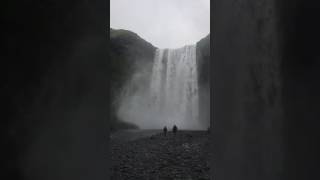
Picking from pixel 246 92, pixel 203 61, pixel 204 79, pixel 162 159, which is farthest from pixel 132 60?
pixel 246 92

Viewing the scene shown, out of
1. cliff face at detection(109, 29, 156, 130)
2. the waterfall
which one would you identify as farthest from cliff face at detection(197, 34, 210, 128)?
cliff face at detection(109, 29, 156, 130)

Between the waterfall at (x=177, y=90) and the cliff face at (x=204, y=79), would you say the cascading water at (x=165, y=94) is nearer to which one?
the waterfall at (x=177, y=90)

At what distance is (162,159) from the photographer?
13.5 metres

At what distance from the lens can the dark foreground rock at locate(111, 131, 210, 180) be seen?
11.2 metres

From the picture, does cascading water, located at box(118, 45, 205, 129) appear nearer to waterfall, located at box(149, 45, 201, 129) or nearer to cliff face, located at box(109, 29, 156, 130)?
waterfall, located at box(149, 45, 201, 129)

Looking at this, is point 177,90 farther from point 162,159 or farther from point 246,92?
point 246,92

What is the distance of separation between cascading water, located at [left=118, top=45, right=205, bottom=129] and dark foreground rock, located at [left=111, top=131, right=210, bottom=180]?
13771mm

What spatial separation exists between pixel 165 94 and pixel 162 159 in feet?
66.3

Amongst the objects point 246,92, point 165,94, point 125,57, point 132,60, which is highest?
point 125,57

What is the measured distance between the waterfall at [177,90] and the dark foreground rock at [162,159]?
1367cm

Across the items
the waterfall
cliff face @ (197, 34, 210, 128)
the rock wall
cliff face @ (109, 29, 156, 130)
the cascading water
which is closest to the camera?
the rock wall

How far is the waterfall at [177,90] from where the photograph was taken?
32750 mm

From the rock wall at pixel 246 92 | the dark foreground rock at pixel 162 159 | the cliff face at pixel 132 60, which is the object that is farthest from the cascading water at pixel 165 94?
the rock wall at pixel 246 92

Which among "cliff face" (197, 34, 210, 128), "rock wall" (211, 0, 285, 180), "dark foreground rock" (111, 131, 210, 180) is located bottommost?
"dark foreground rock" (111, 131, 210, 180)
